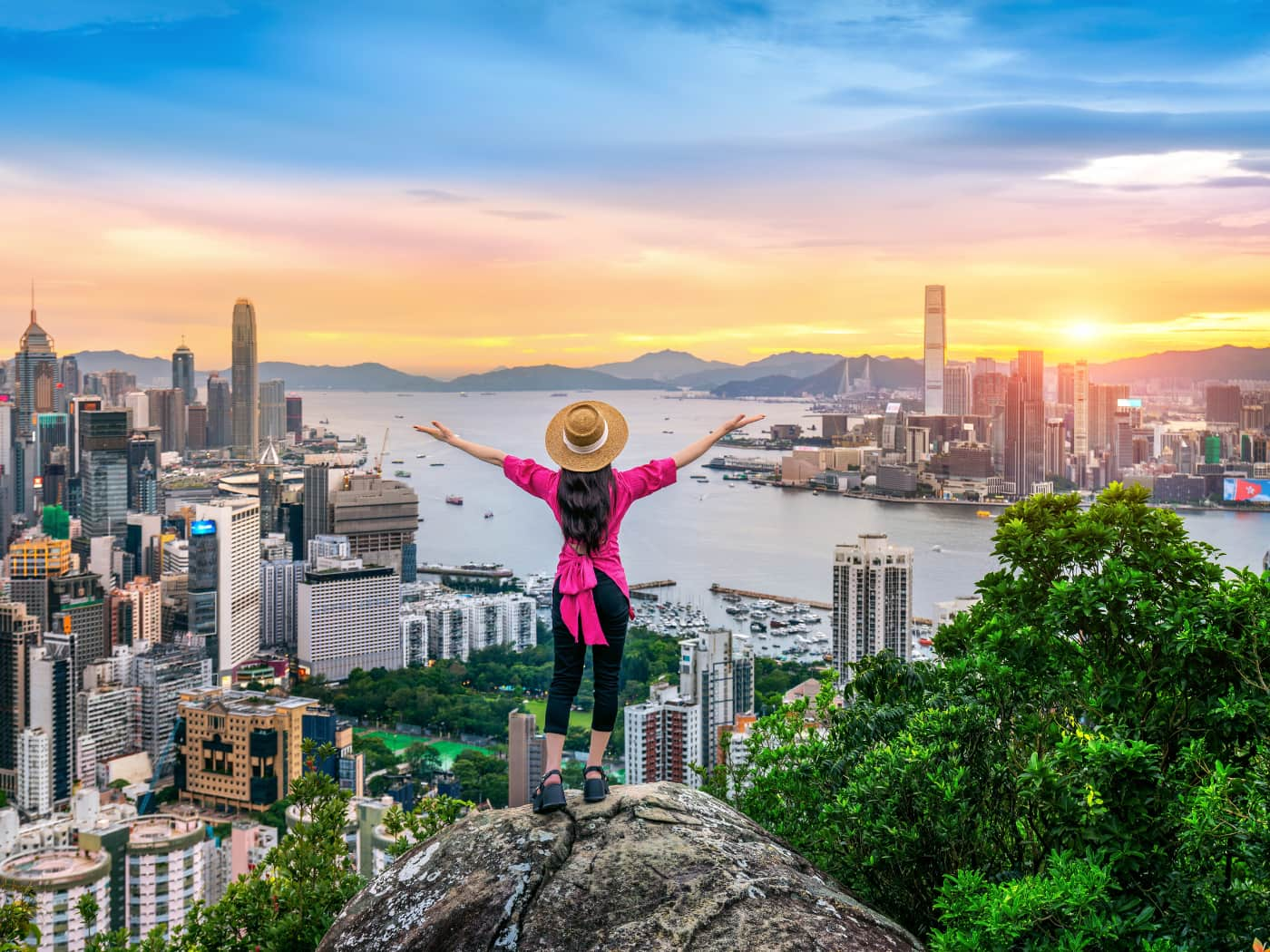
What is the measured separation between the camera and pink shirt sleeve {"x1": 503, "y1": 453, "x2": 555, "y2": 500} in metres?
1.96

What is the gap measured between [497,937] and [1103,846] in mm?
812

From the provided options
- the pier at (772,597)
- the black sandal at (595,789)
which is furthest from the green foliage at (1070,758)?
the pier at (772,597)

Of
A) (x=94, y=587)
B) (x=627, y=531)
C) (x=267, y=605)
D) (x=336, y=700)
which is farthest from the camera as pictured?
(x=627, y=531)

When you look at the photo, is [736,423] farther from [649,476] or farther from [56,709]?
[56,709]

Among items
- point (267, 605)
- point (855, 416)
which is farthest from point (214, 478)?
Answer: point (855, 416)

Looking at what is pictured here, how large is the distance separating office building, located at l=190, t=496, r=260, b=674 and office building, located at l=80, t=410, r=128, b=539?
2.56 metres

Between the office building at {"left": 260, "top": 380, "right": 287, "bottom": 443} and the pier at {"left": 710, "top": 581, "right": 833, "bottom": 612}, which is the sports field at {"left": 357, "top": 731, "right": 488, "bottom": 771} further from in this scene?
the office building at {"left": 260, "top": 380, "right": 287, "bottom": 443}

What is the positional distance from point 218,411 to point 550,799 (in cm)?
2900

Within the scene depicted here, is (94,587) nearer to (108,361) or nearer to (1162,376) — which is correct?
(108,361)

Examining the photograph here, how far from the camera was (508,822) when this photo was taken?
1804 millimetres

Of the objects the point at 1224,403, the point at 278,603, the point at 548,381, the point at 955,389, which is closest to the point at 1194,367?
the point at 1224,403

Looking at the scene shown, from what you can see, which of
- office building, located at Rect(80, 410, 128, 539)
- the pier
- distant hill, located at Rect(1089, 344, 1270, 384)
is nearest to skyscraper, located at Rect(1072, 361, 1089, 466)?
distant hill, located at Rect(1089, 344, 1270, 384)

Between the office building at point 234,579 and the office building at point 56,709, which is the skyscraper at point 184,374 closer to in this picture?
the office building at point 234,579

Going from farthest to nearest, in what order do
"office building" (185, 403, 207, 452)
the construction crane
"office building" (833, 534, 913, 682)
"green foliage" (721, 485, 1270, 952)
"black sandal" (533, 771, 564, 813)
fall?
"office building" (185, 403, 207, 452)
"office building" (833, 534, 913, 682)
the construction crane
"black sandal" (533, 771, 564, 813)
"green foliage" (721, 485, 1270, 952)
